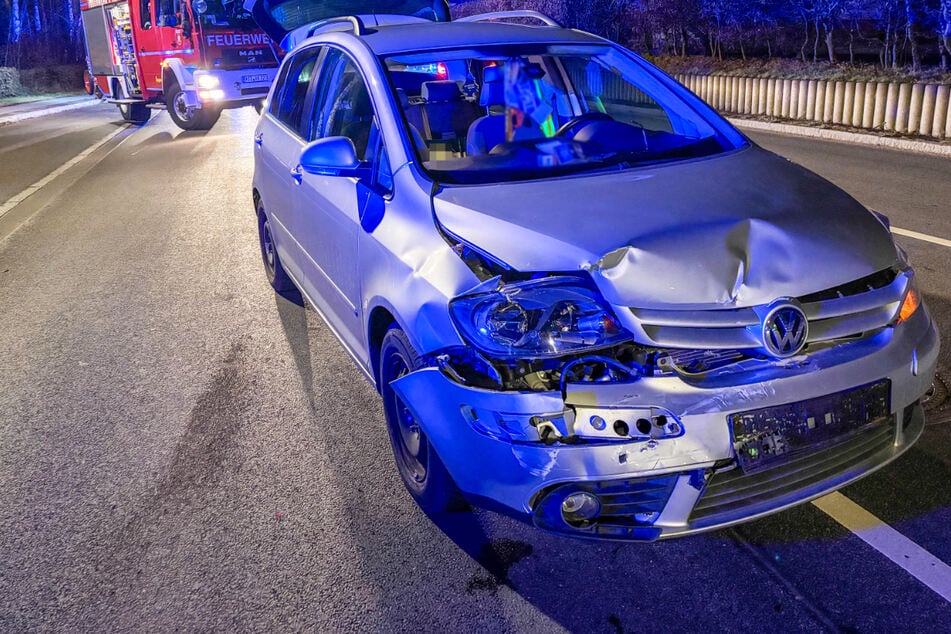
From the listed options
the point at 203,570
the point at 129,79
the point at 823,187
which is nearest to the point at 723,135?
the point at 823,187

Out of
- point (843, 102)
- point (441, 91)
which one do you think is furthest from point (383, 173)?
point (843, 102)

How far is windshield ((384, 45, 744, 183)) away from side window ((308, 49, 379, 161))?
19 cm

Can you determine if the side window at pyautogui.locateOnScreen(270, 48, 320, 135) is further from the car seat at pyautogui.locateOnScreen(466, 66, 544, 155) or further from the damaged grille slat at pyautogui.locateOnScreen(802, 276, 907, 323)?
the damaged grille slat at pyautogui.locateOnScreen(802, 276, 907, 323)

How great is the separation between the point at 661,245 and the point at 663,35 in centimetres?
2402

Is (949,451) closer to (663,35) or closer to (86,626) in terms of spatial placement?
(86,626)

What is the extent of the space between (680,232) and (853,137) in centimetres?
1069

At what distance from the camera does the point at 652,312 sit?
100 inches

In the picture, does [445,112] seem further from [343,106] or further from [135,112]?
[135,112]

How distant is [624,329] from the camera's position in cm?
256

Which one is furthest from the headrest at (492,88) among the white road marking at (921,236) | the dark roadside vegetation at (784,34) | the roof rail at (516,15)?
the dark roadside vegetation at (784,34)

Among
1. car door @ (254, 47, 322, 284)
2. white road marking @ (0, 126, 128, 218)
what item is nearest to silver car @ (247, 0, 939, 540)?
car door @ (254, 47, 322, 284)

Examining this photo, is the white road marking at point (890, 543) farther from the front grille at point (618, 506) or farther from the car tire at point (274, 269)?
the car tire at point (274, 269)

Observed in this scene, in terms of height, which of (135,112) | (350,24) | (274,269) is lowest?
(274,269)

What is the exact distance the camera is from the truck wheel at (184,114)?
54.7 ft
